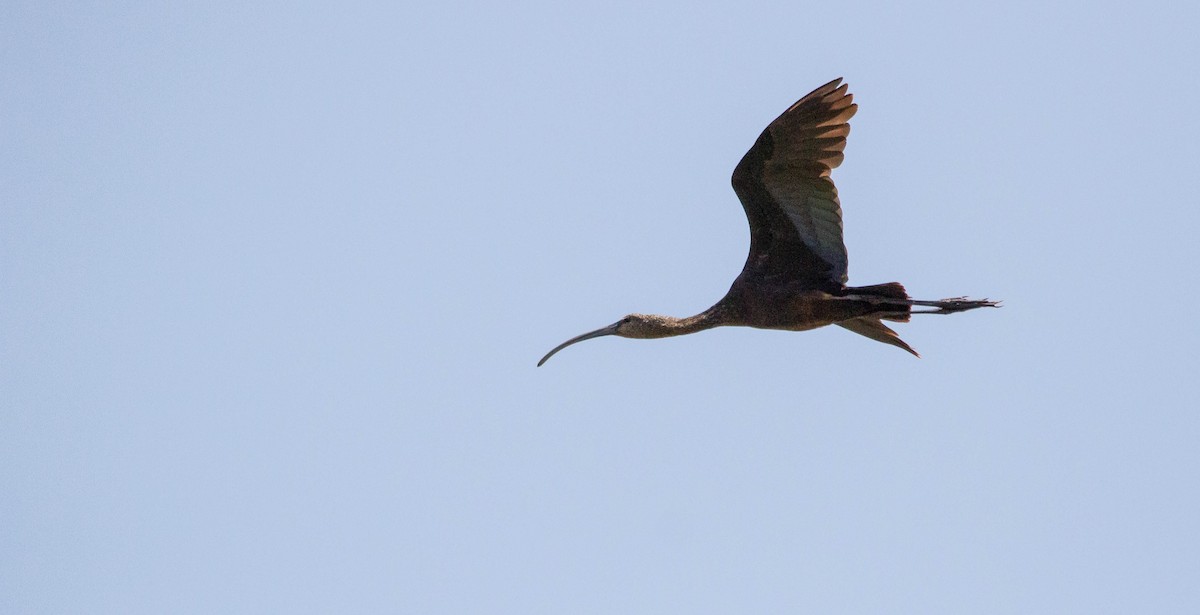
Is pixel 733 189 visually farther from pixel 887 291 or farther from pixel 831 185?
pixel 887 291

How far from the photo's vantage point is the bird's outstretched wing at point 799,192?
1608cm

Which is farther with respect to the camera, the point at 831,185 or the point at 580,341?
the point at 580,341

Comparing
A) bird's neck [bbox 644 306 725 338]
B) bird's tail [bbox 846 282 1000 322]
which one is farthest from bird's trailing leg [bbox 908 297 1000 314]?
bird's neck [bbox 644 306 725 338]

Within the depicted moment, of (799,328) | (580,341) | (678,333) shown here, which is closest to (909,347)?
(799,328)

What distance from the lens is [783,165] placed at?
16.3 m

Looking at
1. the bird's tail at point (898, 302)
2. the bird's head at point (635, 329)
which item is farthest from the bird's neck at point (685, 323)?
the bird's tail at point (898, 302)

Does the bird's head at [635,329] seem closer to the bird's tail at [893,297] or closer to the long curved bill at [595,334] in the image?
the long curved bill at [595,334]

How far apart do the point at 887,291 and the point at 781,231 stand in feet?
4.87

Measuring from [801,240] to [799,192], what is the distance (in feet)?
1.87

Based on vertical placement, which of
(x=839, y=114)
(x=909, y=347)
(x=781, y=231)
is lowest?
(x=909, y=347)

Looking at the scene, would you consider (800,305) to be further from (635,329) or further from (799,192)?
(635,329)

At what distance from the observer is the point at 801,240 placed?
1662 centimetres

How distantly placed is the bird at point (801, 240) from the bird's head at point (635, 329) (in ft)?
2.35

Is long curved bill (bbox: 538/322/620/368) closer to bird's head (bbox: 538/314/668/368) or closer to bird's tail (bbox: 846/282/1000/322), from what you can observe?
bird's head (bbox: 538/314/668/368)
